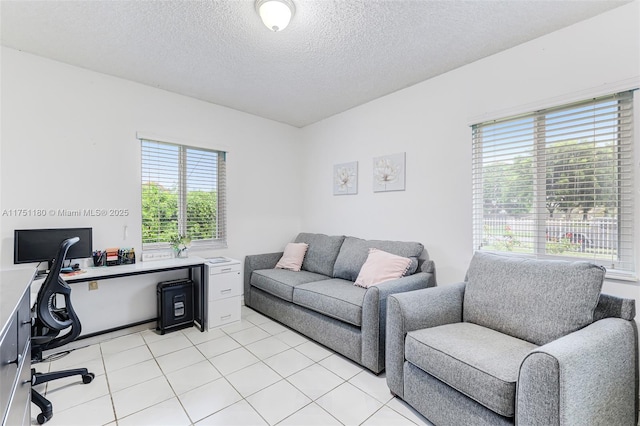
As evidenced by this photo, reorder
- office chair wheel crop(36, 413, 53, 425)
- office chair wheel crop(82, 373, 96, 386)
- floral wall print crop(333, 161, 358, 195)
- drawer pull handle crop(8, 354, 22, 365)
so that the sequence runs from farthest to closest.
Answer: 1. floral wall print crop(333, 161, 358, 195)
2. office chair wheel crop(82, 373, 96, 386)
3. office chair wheel crop(36, 413, 53, 425)
4. drawer pull handle crop(8, 354, 22, 365)

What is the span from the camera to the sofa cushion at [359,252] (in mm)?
2775

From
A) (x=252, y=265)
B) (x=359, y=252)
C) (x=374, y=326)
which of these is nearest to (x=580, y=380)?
(x=374, y=326)

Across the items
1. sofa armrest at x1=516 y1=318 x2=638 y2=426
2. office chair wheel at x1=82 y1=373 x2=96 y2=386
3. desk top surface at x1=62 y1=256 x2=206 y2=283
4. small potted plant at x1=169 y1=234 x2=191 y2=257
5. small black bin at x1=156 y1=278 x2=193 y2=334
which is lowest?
office chair wheel at x1=82 y1=373 x2=96 y2=386

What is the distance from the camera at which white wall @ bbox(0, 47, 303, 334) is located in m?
2.42

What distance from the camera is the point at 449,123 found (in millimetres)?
2717

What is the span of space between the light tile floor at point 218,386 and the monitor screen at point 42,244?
86 centimetres

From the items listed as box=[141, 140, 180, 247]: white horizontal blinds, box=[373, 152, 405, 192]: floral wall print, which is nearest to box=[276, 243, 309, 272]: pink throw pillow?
box=[373, 152, 405, 192]: floral wall print

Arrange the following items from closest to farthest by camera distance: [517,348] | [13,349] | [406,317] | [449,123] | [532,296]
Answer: [13,349] < [517,348] < [532,296] < [406,317] < [449,123]

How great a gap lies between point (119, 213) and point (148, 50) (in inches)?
62.8

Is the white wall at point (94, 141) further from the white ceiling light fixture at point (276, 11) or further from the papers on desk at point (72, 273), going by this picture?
the white ceiling light fixture at point (276, 11)

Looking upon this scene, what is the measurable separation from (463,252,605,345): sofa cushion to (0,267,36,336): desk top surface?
2329 mm

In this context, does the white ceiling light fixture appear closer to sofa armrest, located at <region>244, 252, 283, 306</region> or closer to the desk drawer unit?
the desk drawer unit

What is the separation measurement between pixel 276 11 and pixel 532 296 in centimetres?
237

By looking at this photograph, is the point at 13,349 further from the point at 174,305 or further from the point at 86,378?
the point at 174,305
